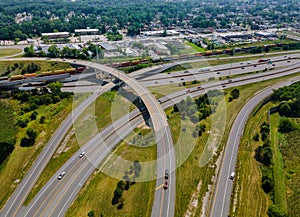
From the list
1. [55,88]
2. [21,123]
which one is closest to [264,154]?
[21,123]

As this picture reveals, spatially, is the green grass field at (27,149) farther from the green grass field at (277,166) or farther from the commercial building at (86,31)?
the commercial building at (86,31)

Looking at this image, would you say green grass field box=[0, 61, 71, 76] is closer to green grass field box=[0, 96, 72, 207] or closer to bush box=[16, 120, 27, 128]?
green grass field box=[0, 96, 72, 207]

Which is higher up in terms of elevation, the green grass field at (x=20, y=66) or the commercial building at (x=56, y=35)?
the commercial building at (x=56, y=35)

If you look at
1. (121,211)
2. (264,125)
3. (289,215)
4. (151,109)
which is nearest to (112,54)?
(151,109)

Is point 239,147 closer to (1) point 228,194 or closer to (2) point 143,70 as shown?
(1) point 228,194

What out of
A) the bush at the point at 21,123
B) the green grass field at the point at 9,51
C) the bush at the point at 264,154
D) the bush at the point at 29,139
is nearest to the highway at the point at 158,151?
the bush at the point at 29,139

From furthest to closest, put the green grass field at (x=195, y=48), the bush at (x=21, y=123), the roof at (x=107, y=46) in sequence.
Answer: the green grass field at (x=195, y=48)
the roof at (x=107, y=46)
the bush at (x=21, y=123)

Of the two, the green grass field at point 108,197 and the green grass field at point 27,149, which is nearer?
the green grass field at point 108,197

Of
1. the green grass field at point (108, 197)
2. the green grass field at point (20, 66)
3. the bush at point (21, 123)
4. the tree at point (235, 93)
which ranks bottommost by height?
the green grass field at point (108, 197)

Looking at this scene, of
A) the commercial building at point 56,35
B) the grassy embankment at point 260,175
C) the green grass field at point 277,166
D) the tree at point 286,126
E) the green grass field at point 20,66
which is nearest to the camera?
the grassy embankment at point 260,175
